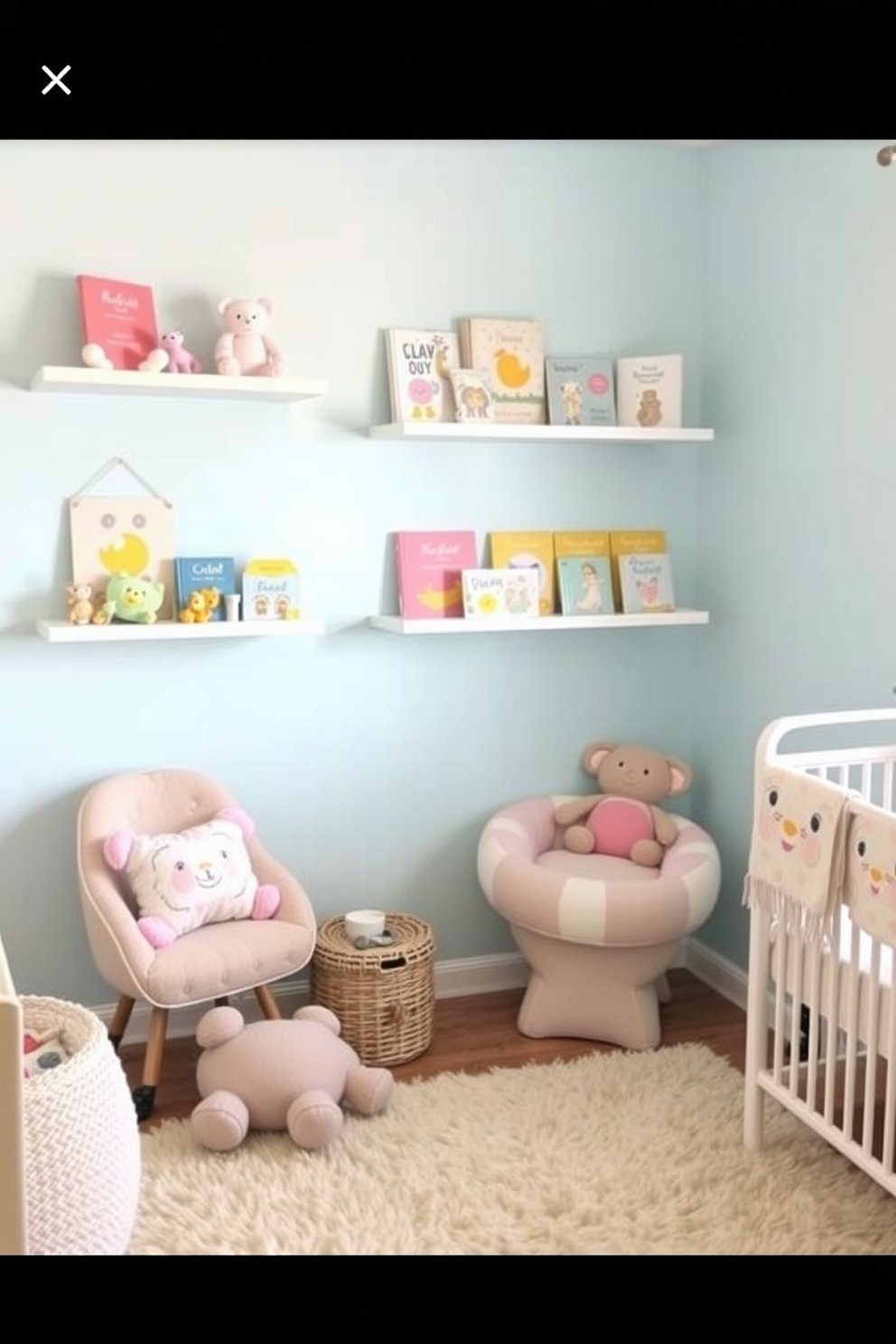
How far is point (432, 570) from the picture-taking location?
2939 millimetres

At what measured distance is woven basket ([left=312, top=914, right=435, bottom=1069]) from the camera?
2.66m

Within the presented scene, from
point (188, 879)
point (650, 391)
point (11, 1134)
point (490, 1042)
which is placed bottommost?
point (490, 1042)

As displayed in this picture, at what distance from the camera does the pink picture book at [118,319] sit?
99.2 inches

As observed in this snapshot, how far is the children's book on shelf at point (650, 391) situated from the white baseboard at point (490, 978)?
1374 mm

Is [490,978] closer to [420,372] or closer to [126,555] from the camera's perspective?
[126,555]

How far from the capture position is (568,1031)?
111 inches

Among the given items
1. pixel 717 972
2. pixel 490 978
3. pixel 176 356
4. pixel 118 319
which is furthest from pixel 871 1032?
pixel 118 319

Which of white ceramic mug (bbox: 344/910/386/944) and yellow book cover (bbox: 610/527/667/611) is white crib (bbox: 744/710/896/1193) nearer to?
yellow book cover (bbox: 610/527/667/611)

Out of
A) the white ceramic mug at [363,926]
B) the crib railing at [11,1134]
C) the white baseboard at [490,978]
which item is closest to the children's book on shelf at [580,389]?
the white ceramic mug at [363,926]

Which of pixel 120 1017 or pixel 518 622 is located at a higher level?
pixel 518 622

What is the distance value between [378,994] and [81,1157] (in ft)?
3.18
